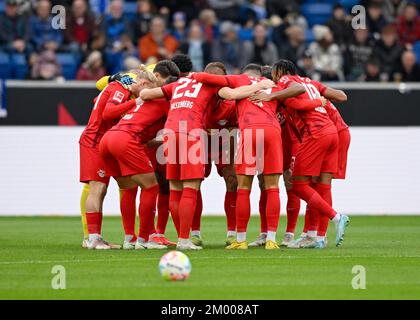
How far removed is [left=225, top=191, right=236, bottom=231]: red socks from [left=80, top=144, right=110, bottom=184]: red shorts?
1828mm

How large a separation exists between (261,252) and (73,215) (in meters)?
8.37

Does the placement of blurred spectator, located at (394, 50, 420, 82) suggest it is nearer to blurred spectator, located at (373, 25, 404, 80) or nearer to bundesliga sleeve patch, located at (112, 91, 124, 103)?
blurred spectator, located at (373, 25, 404, 80)

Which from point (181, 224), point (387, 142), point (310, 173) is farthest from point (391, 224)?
point (181, 224)

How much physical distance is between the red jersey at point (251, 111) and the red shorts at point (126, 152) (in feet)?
4.31

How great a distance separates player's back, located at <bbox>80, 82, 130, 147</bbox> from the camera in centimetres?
1434

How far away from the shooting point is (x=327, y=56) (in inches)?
923

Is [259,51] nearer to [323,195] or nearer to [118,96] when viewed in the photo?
[323,195]

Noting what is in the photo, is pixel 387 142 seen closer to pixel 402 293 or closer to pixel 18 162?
pixel 18 162

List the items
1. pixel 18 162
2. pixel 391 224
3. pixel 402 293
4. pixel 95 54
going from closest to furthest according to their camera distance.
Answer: pixel 402 293 → pixel 391 224 → pixel 18 162 → pixel 95 54

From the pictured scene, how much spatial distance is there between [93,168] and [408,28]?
12.6 metres

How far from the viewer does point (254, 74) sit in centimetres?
1429

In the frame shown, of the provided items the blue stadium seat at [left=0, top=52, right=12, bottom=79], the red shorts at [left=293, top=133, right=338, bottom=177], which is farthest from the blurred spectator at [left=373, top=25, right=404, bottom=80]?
the red shorts at [left=293, top=133, right=338, bottom=177]

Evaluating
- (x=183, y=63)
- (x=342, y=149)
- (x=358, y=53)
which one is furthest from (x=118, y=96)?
(x=358, y=53)

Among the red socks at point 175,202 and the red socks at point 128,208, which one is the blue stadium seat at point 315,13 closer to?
the red socks at point 128,208
